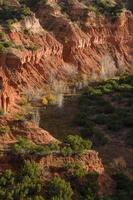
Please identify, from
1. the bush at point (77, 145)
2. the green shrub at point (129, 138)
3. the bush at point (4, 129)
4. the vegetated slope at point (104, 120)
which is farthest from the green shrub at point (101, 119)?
the bush at point (4, 129)

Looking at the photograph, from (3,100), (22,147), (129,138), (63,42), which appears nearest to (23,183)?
(22,147)

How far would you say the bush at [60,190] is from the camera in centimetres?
2789

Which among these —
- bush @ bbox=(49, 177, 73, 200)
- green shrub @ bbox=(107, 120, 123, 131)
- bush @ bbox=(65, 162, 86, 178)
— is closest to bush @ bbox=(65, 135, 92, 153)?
bush @ bbox=(65, 162, 86, 178)

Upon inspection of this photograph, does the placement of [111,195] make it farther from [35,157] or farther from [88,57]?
[88,57]

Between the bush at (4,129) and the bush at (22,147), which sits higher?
the bush at (22,147)

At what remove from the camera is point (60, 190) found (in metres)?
28.0

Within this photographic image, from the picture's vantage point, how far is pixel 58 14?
214ft

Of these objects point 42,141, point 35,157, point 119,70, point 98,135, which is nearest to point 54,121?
point 98,135

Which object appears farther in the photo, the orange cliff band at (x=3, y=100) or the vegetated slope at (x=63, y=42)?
the vegetated slope at (x=63, y=42)

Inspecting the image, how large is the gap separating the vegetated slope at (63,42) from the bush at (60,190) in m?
20.4

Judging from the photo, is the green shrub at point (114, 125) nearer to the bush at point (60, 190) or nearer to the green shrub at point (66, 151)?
the green shrub at point (66, 151)

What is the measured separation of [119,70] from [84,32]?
5.93m

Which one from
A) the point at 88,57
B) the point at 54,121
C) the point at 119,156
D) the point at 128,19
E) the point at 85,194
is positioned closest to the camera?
the point at 85,194

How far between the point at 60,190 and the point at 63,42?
3594cm
